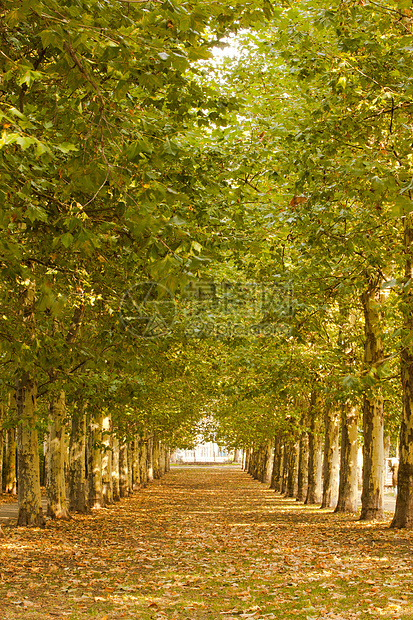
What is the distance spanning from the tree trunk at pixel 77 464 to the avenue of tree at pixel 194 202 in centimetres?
6

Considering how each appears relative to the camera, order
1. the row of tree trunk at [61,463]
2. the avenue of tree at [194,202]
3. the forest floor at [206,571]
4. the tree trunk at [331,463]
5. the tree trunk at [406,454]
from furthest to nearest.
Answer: the tree trunk at [331,463] → the row of tree trunk at [61,463] → the tree trunk at [406,454] → the forest floor at [206,571] → the avenue of tree at [194,202]

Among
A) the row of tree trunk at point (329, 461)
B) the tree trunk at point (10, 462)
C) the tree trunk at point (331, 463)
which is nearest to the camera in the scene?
the row of tree trunk at point (329, 461)

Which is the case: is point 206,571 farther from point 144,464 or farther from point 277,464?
point 144,464

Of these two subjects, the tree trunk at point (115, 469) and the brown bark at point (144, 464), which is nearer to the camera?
the tree trunk at point (115, 469)

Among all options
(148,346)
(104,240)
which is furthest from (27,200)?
(148,346)

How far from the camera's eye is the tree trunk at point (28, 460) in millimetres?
14594

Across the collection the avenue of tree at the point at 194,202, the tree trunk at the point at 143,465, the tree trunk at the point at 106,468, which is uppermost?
the avenue of tree at the point at 194,202

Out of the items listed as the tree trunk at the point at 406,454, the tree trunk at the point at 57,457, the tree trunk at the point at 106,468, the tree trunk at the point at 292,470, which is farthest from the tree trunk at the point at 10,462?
the tree trunk at the point at 406,454

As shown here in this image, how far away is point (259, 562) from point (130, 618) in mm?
4693

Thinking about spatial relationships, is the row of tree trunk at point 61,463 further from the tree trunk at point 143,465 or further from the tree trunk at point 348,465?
the tree trunk at point 143,465

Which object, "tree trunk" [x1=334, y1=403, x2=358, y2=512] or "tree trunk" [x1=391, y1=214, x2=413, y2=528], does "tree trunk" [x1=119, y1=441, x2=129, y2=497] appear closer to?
"tree trunk" [x1=334, y1=403, x2=358, y2=512]

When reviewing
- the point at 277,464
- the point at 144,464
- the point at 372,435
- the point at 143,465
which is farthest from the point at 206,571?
the point at 143,465

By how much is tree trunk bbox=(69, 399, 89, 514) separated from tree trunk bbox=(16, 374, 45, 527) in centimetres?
344

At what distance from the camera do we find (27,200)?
20.1 ft
